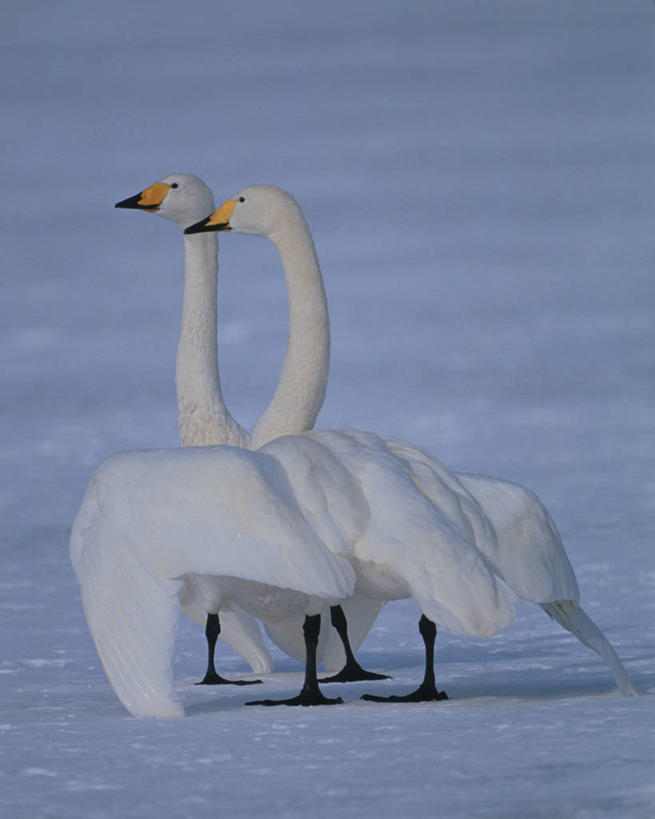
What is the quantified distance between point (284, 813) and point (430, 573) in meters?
1.42

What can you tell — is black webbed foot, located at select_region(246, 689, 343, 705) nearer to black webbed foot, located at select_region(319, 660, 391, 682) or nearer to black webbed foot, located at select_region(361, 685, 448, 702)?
black webbed foot, located at select_region(361, 685, 448, 702)

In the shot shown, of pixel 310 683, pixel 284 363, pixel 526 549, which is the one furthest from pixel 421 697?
pixel 284 363

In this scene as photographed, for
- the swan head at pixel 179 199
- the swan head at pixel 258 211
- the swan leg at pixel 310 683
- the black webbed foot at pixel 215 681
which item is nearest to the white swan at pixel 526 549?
the swan leg at pixel 310 683

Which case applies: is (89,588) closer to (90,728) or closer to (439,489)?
(90,728)

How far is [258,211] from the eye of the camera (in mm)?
7250

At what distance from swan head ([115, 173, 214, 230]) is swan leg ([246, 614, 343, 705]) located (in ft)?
10.4

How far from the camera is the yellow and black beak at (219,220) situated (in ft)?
24.3

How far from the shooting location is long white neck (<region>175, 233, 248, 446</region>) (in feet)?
24.4

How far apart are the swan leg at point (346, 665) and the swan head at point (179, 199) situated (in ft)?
8.32

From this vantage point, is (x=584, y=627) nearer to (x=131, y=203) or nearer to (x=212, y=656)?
(x=212, y=656)

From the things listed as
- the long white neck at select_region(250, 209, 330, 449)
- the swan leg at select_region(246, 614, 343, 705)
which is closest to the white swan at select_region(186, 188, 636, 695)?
the swan leg at select_region(246, 614, 343, 705)

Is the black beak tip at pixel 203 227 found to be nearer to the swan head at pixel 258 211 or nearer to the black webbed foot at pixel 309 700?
the swan head at pixel 258 211

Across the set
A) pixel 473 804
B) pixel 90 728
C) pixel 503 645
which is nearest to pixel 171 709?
pixel 90 728

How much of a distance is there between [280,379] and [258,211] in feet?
2.79
